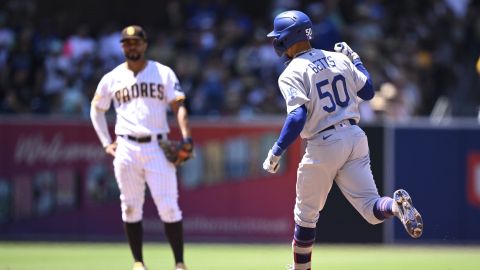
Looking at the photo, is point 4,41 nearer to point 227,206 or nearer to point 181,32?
point 181,32

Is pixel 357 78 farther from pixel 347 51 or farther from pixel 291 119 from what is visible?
pixel 291 119

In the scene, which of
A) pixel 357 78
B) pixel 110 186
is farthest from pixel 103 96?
pixel 110 186

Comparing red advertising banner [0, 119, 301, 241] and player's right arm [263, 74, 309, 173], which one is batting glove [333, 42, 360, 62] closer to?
player's right arm [263, 74, 309, 173]

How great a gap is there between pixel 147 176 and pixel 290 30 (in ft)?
7.77

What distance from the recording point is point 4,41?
18469mm

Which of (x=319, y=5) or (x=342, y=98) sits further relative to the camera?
(x=319, y=5)

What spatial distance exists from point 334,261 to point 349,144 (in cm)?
445

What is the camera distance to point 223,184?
54.6 ft

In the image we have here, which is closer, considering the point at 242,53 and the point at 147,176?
the point at 147,176

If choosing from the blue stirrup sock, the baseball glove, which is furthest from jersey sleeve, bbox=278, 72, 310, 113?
the baseball glove

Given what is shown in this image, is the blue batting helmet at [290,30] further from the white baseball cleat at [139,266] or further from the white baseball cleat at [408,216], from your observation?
the white baseball cleat at [139,266]

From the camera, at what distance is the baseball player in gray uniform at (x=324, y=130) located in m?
8.73

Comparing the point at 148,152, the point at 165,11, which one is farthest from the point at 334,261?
the point at 165,11

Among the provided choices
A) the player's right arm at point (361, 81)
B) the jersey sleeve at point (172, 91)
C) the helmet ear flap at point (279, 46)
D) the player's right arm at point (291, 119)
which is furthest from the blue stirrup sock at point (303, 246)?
the jersey sleeve at point (172, 91)
